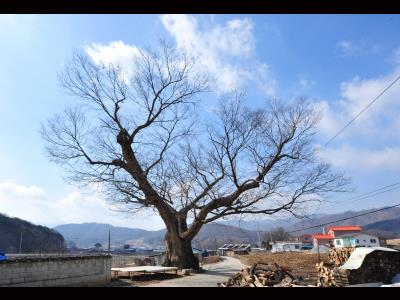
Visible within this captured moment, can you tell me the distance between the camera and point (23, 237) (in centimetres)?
7244

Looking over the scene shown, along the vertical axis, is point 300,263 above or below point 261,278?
below

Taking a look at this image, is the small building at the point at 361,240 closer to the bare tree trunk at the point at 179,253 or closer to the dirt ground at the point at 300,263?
the dirt ground at the point at 300,263

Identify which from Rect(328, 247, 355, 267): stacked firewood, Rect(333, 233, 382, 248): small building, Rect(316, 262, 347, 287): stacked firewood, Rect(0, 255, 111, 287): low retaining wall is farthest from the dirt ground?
Rect(333, 233, 382, 248): small building

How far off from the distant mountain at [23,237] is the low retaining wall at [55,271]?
188ft

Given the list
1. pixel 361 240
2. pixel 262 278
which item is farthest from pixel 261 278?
pixel 361 240

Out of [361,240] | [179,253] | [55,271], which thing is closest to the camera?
[55,271]

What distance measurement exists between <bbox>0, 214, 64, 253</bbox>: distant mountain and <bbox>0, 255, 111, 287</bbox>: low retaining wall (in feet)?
188

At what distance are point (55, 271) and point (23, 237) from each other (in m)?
68.2

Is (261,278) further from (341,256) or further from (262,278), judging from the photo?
(341,256)

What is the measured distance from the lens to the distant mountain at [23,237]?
67.9 metres

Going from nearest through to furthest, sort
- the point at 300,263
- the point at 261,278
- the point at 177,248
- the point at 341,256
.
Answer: the point at 261,278, the point at 341,256, the point at 177,248, the point at 300,263

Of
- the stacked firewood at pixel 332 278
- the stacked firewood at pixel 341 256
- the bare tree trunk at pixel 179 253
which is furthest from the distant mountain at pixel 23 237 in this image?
the stacked firewood at pixel 332 278
